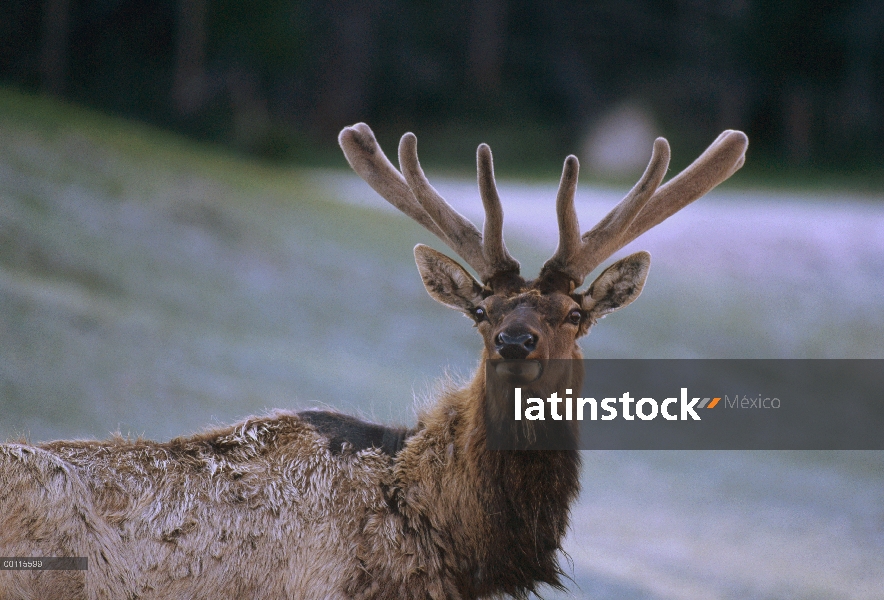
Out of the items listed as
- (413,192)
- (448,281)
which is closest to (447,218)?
(413,192)

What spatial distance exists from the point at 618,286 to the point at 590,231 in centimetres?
37

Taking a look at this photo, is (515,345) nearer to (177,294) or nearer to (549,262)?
(549,262)

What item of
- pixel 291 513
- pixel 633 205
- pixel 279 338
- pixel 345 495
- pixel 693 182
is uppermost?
pixel 279 338

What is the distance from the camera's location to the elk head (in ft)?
16.1

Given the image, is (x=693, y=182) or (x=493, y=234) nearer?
(x=493, y=234)

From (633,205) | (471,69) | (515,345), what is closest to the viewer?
(515,345)

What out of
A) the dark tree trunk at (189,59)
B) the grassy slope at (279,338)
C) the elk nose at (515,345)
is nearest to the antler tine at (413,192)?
the elk nose at (515,345)

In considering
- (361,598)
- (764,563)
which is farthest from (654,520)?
(361,598)

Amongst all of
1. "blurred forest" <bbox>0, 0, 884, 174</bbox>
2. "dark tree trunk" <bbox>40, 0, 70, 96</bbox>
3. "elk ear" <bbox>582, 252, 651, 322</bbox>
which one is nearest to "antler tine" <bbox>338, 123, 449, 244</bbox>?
"elk ear" <bbox>582, 252, 651, 322</bbox>

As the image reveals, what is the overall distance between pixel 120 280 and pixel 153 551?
322 inches

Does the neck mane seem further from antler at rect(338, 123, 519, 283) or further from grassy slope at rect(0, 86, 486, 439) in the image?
grassy slope at rect(0, 86, 486, 439)

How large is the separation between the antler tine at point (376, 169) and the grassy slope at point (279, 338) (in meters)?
1.34

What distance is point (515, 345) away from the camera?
463cm

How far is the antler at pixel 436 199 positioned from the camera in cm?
531
